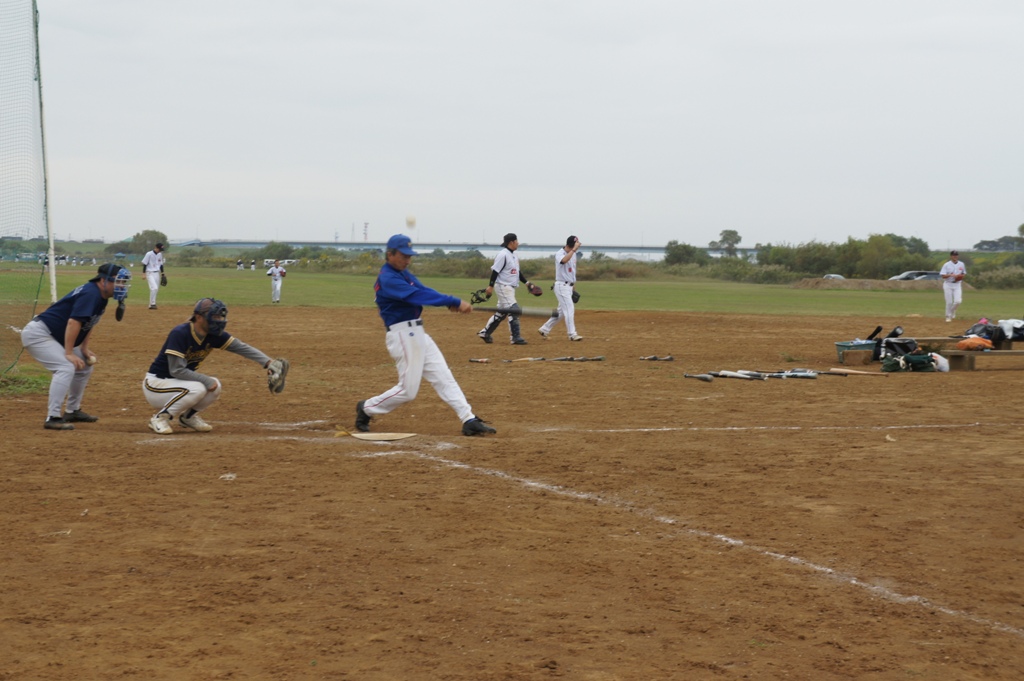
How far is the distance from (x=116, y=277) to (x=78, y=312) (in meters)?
0.50

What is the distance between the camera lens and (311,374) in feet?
52.1

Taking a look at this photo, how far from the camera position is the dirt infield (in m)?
4.75

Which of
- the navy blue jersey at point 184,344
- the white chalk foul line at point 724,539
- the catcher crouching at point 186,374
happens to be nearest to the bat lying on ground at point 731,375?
the white chalk foul line at point 724,539

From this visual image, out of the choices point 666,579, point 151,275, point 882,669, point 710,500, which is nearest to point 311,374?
point 710,500

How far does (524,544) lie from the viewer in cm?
643

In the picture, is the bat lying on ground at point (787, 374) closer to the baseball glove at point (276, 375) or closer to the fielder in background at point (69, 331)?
the baseball glove at point (276, 375)

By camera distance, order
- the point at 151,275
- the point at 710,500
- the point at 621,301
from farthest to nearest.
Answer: the point at 621,301 < the point at 151,275 < the point at 710,500

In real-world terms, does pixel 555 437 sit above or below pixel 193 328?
below

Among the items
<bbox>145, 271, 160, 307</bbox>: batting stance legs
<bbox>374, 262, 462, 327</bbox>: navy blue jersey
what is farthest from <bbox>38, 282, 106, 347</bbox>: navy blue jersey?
<bbox>145, 271, 160, 307</bbox>: batting stance legs

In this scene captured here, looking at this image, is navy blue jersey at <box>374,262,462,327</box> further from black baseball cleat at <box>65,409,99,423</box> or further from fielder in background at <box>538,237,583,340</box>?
fielder in background at <box>538,237,583,340</box>

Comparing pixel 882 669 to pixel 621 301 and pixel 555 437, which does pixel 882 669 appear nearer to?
pixel 555 437

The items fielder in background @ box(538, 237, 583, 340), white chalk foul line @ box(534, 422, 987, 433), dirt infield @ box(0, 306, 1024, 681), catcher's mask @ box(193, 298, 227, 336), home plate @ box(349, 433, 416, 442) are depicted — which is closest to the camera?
dirt infield @ box(0, 306, 1024, 681)

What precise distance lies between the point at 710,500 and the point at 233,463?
397cm

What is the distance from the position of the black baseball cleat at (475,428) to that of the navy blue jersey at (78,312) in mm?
3707
